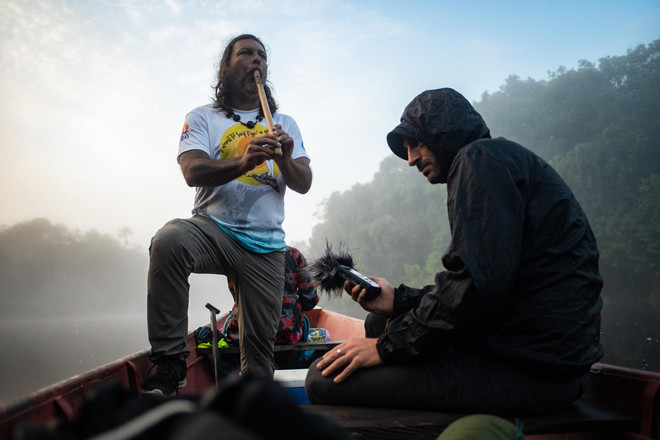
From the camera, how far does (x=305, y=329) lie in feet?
12.6

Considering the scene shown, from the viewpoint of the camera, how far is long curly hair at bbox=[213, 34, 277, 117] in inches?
121

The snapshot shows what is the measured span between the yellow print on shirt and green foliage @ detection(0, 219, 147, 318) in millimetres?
79733

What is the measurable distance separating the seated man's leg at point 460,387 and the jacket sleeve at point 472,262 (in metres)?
0.06

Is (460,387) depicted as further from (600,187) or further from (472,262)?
(600,187)

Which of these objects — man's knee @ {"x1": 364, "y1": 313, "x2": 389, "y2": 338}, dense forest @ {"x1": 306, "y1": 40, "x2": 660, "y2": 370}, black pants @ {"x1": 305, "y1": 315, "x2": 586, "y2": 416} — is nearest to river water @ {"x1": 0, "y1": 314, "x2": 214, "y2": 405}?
man's knee @ {"x1": 364, "y1": 313, "x2": 389, "y2": 338}

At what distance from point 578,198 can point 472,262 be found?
123 ft

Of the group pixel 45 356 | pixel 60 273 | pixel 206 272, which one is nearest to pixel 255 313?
pixel 206 272

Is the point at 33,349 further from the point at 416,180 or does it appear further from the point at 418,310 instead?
the point at 418,310

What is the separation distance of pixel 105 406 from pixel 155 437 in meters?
0.08

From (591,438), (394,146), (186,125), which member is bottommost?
(591,438)

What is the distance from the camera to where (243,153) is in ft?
9.60

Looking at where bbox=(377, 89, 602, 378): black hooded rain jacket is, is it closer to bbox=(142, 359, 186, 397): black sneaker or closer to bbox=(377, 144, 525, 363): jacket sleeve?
bbox=(377, 144, 525, 363): jacket sleeve

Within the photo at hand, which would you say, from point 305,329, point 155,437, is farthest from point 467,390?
point 305,329

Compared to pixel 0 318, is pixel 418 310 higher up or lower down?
higher up
